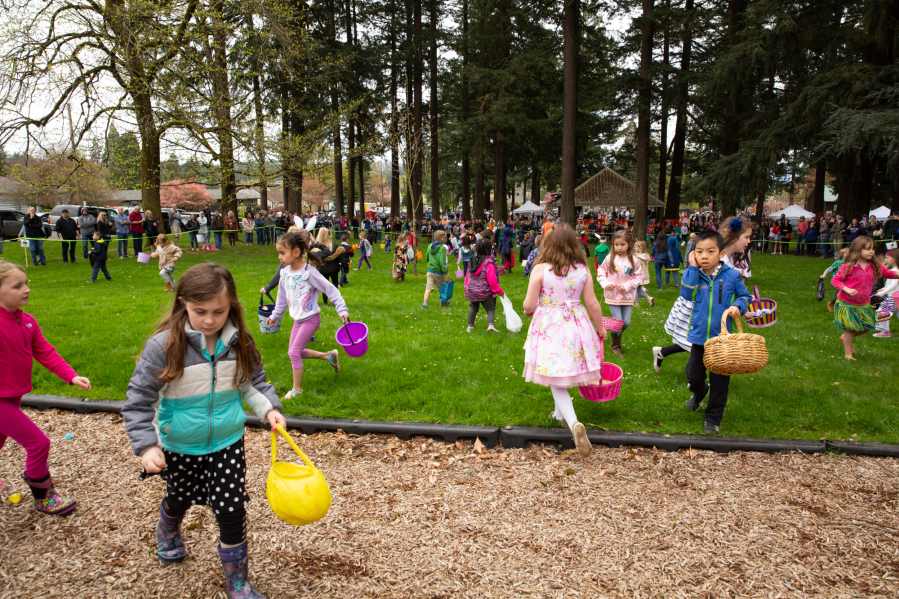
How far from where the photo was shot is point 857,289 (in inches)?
286

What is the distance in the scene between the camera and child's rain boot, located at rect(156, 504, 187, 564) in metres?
3.06

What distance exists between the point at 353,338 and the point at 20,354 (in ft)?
9.49

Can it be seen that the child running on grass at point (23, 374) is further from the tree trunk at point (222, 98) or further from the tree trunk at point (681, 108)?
the tree trunk at point (681, 108)

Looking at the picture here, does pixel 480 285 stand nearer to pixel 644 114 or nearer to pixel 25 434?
pixel 25 434

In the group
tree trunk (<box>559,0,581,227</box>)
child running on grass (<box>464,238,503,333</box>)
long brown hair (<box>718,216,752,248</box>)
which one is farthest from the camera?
tree trunk (<box>559,0,581,227</box>)

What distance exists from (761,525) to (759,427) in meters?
1.63

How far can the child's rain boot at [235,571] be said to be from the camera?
8.96 ft

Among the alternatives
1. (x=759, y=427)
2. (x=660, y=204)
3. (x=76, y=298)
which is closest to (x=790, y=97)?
(x=660, y=204)

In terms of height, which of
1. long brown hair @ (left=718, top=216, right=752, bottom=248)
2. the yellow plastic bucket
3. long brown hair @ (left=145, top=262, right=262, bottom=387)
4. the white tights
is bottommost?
the white tights

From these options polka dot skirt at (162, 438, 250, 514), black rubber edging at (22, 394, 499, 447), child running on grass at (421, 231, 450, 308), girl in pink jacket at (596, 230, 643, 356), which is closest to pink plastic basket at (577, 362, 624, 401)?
black rubber edging at (22, 394, 499, 447)

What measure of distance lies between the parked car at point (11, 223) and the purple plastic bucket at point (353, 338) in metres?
29.5

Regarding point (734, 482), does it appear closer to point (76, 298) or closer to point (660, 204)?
point (76, 298)

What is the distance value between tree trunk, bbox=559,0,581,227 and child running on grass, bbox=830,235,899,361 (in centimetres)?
1319

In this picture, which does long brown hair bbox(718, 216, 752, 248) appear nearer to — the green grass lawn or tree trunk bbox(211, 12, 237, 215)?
the green grass lawn
